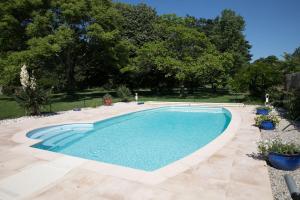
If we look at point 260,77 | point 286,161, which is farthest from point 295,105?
point 260,77

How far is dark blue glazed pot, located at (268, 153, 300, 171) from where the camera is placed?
16.9ft

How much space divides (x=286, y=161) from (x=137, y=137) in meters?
6.84

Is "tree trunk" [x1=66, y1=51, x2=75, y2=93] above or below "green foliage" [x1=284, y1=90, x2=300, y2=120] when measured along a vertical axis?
above

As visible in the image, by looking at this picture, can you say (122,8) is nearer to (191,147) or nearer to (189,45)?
(189,45)

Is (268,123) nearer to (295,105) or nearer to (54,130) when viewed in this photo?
(295,105)

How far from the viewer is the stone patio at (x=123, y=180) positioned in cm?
431

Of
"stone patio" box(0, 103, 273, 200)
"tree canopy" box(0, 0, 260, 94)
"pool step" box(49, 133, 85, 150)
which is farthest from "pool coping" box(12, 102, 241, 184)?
"tree canopy" box(0, 0, 260, 94)

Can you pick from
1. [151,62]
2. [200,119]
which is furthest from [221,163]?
[151,62]

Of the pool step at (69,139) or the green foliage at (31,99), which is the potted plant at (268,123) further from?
the green foliage at (31,99)

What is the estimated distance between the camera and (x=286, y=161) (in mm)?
5156

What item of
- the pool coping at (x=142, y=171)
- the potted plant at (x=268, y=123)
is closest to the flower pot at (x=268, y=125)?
the potted plant at (x=268, y=123)

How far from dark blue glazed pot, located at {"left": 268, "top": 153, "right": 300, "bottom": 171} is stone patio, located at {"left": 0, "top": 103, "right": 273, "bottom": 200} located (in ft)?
0.93

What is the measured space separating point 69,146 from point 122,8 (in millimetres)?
25263

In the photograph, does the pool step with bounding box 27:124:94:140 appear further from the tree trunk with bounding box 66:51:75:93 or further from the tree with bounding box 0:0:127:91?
the tree trunk with bounding box 66:51:75:93
